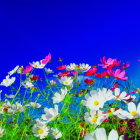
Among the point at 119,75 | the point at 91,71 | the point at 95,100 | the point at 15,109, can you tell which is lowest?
the point at 95,100

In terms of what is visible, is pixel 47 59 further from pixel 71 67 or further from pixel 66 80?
pixel 66 80

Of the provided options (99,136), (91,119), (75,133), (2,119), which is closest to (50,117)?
(91,119)

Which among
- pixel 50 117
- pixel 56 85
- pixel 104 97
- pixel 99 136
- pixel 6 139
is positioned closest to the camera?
pixel 99 136

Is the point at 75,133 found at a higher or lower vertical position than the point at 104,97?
higher

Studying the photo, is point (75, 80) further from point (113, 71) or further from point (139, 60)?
point (139, 60)

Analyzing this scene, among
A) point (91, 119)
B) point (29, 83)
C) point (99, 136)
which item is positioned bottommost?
point (99, 136)

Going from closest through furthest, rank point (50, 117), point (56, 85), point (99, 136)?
point (99, 136) < point (50, 117) < point (56, 85)

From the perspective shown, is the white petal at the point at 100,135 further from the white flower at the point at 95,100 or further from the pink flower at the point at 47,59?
the pink flower at the point at 47,59

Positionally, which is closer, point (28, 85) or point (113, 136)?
point (113, 136)

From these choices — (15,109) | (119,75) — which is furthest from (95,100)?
(15,109)

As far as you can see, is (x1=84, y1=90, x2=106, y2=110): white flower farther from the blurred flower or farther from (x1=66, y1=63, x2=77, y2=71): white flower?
(x1=66, y1=63, x2=77, y2=71): white flower

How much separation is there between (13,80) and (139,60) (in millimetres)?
978

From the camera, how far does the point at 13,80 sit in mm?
2428

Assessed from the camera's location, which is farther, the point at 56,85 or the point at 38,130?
the point at 56,85
